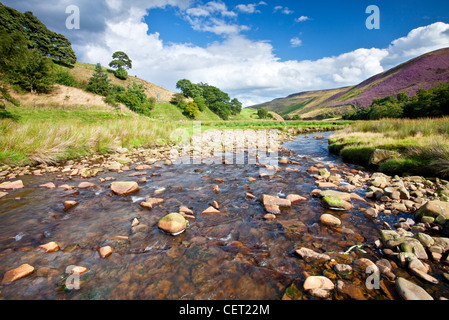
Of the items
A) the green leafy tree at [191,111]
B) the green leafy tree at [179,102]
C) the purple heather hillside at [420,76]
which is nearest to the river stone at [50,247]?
the green leafy tree at [191,111]

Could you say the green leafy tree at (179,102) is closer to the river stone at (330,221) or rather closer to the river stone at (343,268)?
the river stone at (330,221)

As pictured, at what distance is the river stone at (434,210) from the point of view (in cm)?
333

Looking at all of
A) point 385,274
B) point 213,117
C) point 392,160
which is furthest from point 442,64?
point 385,274

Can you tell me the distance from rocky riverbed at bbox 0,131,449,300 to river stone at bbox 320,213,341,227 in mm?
18

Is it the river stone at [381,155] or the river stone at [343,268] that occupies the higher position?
the river stone at [381,155]

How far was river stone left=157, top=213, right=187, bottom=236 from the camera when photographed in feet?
10.5

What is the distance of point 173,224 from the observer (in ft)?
10.5

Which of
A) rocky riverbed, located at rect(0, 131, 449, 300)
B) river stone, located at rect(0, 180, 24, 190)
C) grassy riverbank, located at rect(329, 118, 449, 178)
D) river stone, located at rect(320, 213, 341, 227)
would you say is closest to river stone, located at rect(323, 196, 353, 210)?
rocky riverbed, located at rect(0, 131, 449, 300)

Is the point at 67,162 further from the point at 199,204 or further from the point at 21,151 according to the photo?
the point at 199,204

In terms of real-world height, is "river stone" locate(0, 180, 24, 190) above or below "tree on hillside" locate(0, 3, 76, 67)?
below

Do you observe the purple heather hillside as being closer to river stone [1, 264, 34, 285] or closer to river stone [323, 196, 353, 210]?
river stone [323, 196, 353, 210]

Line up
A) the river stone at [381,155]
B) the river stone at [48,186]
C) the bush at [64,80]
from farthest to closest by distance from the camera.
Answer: the bush at [64,80]
the river stone at [381,155]
the river stone at [48,186]

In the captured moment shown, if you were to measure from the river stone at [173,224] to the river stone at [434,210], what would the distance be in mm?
4630

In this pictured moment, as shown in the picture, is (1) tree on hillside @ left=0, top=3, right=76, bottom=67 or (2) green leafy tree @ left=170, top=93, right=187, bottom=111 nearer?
(1) tree on hillside @ left=0, top=3, right=76, bottom=67
